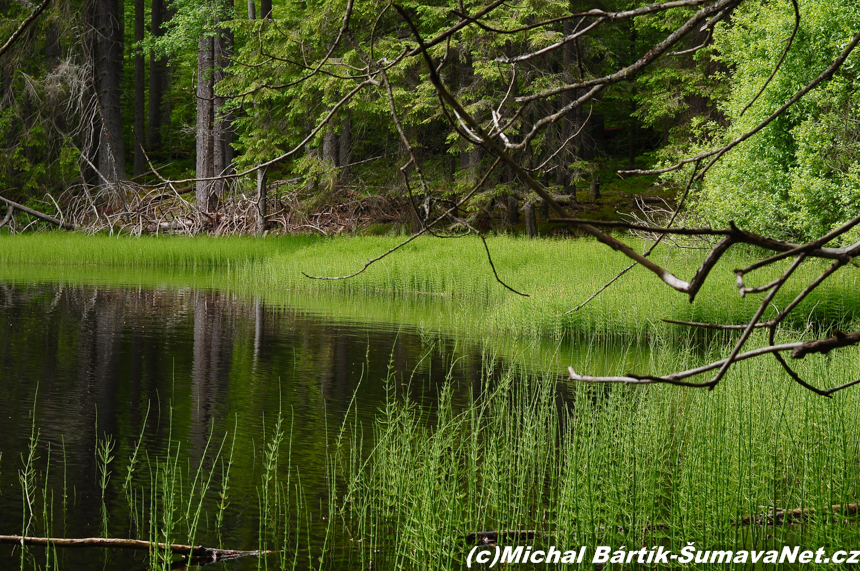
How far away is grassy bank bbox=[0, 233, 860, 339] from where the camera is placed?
37.4ft

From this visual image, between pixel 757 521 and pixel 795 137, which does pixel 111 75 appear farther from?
pixel 757 521

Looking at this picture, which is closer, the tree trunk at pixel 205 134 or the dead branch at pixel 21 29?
the dead branch at pixel 21 29

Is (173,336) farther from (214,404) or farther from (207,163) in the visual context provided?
(207,163)

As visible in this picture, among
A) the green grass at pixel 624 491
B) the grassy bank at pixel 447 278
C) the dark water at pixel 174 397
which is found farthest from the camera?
the grassy bank at pixel 447 278

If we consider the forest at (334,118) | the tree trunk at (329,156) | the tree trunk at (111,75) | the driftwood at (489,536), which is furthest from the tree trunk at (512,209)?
the driftwood at (489,536)

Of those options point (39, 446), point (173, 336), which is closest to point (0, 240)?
point (173, 336)

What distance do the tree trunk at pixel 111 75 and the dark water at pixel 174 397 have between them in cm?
1273

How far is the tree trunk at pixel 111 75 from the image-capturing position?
83.7ft

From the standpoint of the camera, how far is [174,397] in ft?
25.0

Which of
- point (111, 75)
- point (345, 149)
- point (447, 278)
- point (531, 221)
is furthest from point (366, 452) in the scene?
point (111, 75)

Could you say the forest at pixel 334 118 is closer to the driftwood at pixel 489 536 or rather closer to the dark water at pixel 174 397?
the dark water at pixel 174 397

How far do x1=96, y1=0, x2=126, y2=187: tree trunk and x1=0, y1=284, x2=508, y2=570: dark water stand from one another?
41.8 ft

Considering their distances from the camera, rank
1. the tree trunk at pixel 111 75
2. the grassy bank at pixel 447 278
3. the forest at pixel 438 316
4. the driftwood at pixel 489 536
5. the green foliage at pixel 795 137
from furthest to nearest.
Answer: the tree trunk at pixel 111 75, the green foliage at pixel 795 137, the grassy bank at pixel 447 278, the driftwood at pixel 489 536, the forest at pixel 438 316

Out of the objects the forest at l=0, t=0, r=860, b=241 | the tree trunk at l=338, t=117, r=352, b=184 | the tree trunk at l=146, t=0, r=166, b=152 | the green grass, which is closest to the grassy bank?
the forest at l=0, t=0, r=860, b=241
